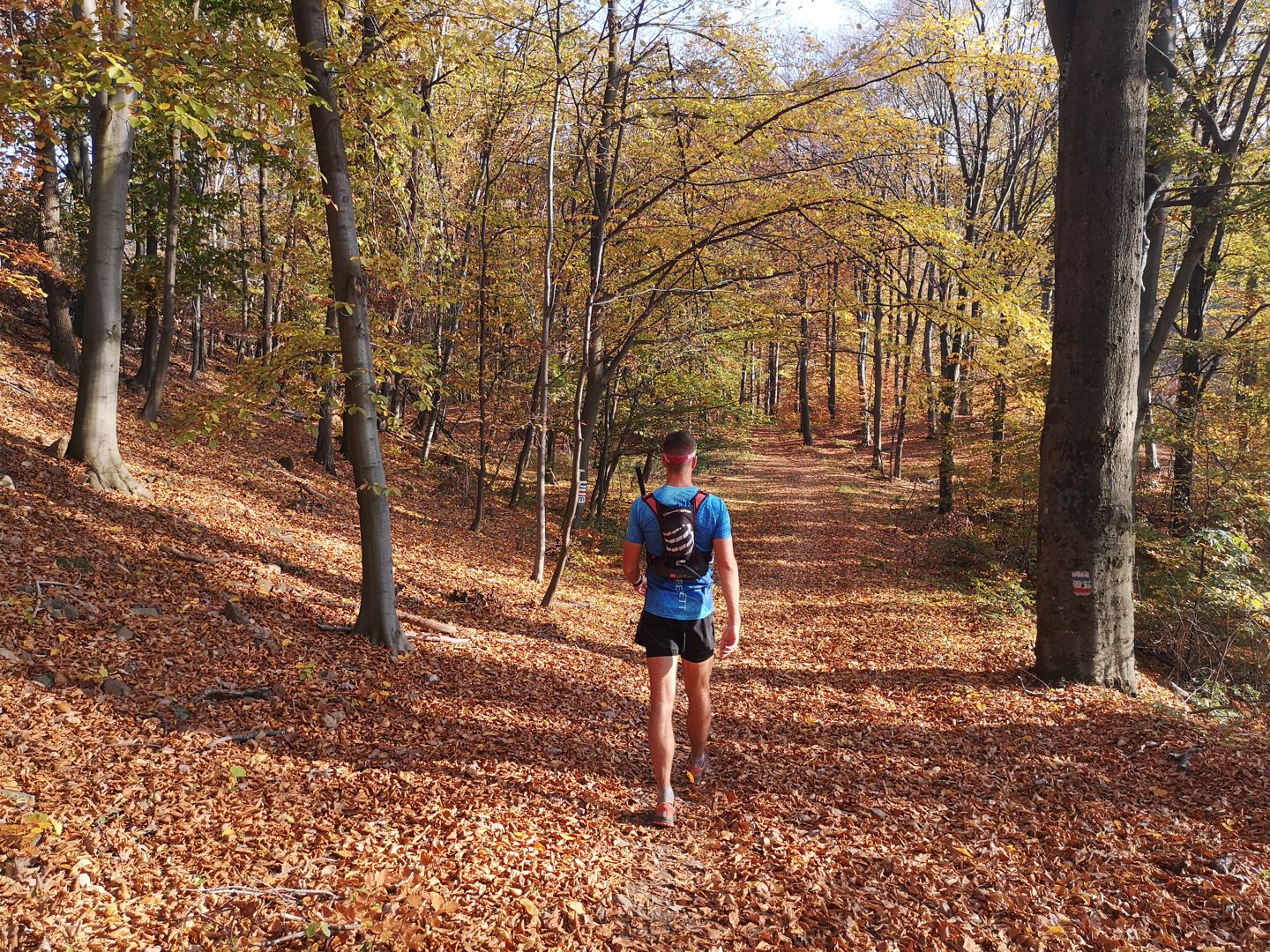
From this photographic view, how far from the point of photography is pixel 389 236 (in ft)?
30.8

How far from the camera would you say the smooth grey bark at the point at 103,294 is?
754 centimetres

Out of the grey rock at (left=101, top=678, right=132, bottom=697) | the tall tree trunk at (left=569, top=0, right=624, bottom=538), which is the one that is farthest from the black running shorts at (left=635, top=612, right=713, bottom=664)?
the tall tree trunk at (left=569, top=0, right=624, bottom=538)

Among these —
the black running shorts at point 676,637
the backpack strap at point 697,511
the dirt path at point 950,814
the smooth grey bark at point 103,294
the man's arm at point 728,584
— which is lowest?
the dirt path at point 950,814

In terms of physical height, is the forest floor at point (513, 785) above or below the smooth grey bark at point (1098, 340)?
below

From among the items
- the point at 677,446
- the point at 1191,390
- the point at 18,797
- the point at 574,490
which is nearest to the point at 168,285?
the point at 574,490

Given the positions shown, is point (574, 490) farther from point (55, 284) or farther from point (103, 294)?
point (55, 284)

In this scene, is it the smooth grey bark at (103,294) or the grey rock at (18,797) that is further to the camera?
the smooth grey bark at (103,294)

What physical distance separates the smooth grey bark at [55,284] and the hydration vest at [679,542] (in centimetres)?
1396

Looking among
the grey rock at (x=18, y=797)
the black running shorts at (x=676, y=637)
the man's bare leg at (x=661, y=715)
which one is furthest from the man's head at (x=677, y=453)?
the grey rock at (x=18, y=797)

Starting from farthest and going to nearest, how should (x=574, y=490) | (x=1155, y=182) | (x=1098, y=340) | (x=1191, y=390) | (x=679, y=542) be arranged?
(x=1191, y=390) → (x=574, y=490) → (x=1155, y=182) → (x=1098, y=340) → (x=679, y=542)

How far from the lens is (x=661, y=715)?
3.69 metres

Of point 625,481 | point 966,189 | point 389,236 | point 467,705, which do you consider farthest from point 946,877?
point 625,481

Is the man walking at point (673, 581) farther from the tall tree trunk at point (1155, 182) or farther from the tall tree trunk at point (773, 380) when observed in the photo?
the tall tree trunk at point (773, 380)

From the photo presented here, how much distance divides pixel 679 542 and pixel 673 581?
0.73 ft
